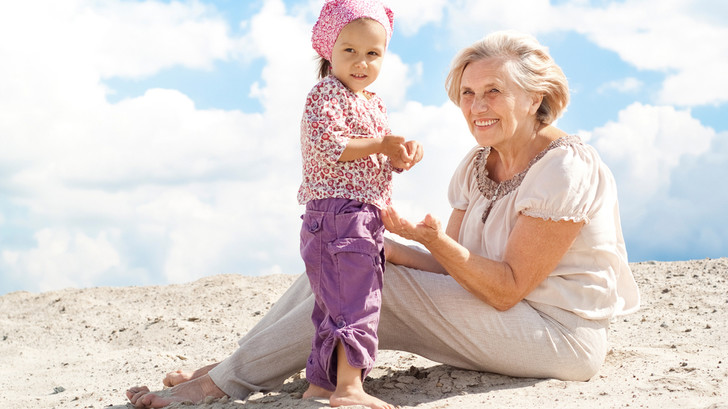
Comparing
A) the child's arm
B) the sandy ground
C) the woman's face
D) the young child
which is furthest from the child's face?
the sandy ground

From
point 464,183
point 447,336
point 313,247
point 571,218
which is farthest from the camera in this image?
point 464,183

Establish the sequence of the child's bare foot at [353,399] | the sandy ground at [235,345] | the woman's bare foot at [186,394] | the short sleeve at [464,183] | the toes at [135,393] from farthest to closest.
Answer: the short sleeve at [464,183] < the toes at [135,393] < the woman's bare foot at [186,394] < the sandy ground at [235,345] < the child's bare foot at [353,399]

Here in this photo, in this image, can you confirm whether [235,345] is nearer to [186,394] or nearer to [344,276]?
[186,394]

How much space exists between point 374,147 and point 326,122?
0.88ft

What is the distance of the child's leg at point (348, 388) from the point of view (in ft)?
11.4

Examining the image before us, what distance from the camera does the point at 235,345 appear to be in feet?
22.2

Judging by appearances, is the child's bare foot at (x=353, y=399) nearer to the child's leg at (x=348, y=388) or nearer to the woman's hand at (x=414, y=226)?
the child's leg at (x=348, y=388)

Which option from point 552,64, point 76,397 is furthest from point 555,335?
point 76,397

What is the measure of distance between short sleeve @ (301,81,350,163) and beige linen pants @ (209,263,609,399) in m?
0.83

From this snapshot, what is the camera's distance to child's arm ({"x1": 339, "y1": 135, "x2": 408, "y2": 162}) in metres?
3.51

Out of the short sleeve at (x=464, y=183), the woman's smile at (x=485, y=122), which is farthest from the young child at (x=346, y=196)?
the short sleeve at (x=464, y=183)

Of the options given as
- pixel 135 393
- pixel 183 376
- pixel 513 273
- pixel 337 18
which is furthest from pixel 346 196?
pixel 135 393

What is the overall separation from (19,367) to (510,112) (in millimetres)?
5444

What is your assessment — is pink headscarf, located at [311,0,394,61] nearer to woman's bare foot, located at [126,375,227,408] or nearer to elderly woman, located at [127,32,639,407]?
elderly woman, located at [127,32,639,407]
